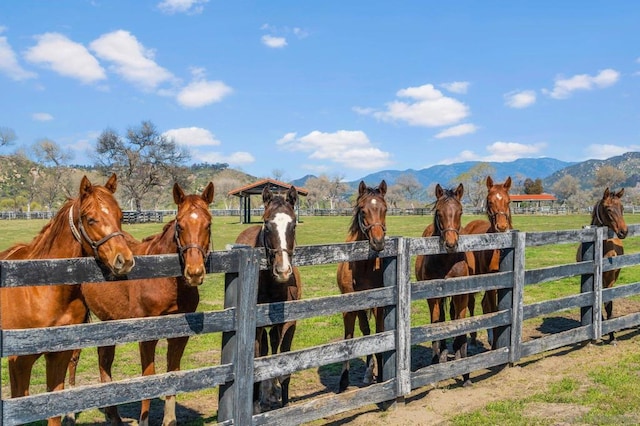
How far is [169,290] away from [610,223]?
7127 mm

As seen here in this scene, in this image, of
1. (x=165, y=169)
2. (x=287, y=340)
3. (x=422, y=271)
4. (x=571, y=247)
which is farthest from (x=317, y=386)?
(x=165, y=169)

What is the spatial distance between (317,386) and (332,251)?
235 cm

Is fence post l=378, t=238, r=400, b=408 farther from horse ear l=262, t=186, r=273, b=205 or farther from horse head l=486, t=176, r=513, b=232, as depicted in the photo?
horse head l=486, t=176, r=513, b=232

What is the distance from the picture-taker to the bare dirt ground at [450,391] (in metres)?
5.01

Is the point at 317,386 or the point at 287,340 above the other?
the point at 287,340

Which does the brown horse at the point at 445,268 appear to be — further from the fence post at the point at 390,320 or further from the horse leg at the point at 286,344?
the horse leg at the point at 286,344

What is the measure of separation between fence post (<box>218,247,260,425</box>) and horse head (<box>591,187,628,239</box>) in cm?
641

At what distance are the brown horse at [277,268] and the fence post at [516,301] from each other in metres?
2.99

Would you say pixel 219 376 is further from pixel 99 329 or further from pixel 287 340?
pixel 287 340

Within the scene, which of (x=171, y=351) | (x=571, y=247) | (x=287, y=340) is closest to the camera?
(x=171, y=351)

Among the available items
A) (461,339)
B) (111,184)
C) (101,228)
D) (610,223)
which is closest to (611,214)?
(610,223)

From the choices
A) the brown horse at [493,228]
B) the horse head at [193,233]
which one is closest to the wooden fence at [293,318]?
the horse head at [193,233]

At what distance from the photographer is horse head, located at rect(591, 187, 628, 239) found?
771 centimetres

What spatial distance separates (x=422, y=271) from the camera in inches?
263
